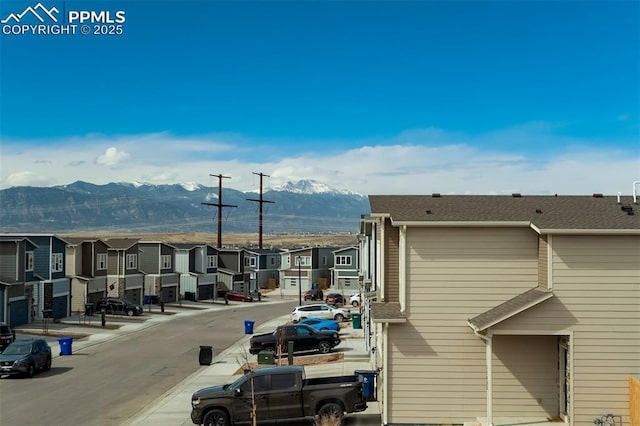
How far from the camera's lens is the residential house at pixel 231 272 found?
Result: 7944cm

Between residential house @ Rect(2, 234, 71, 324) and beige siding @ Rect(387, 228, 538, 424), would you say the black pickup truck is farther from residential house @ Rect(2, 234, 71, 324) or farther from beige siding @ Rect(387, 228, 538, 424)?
residential house @ Rect(2, 234, 71, 324)

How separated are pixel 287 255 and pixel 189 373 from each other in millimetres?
64532

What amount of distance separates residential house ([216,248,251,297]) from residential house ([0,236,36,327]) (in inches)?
1218

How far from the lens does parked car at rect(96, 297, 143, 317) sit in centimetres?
5735

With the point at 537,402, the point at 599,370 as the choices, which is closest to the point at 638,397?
the point at 599,370

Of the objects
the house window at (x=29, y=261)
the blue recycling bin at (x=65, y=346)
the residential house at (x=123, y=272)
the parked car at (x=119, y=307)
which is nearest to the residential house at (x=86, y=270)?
the residential house at (x=123, y=272)

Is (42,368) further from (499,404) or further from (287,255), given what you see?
(287,255)

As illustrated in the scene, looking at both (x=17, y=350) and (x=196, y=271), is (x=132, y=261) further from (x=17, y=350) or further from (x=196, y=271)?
(x=17, y=350)

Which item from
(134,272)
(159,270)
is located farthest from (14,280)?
(159,270)

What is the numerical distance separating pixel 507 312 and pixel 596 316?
95.2 inches

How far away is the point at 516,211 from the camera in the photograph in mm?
20594

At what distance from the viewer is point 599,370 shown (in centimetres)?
1864

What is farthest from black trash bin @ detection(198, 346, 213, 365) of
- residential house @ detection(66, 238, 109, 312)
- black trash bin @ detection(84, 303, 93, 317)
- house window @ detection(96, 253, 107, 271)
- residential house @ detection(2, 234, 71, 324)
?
house window @ detection(96, 253, 107, 271)

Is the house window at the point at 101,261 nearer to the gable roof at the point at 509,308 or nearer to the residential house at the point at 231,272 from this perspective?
the residential house at the point at 231,272
